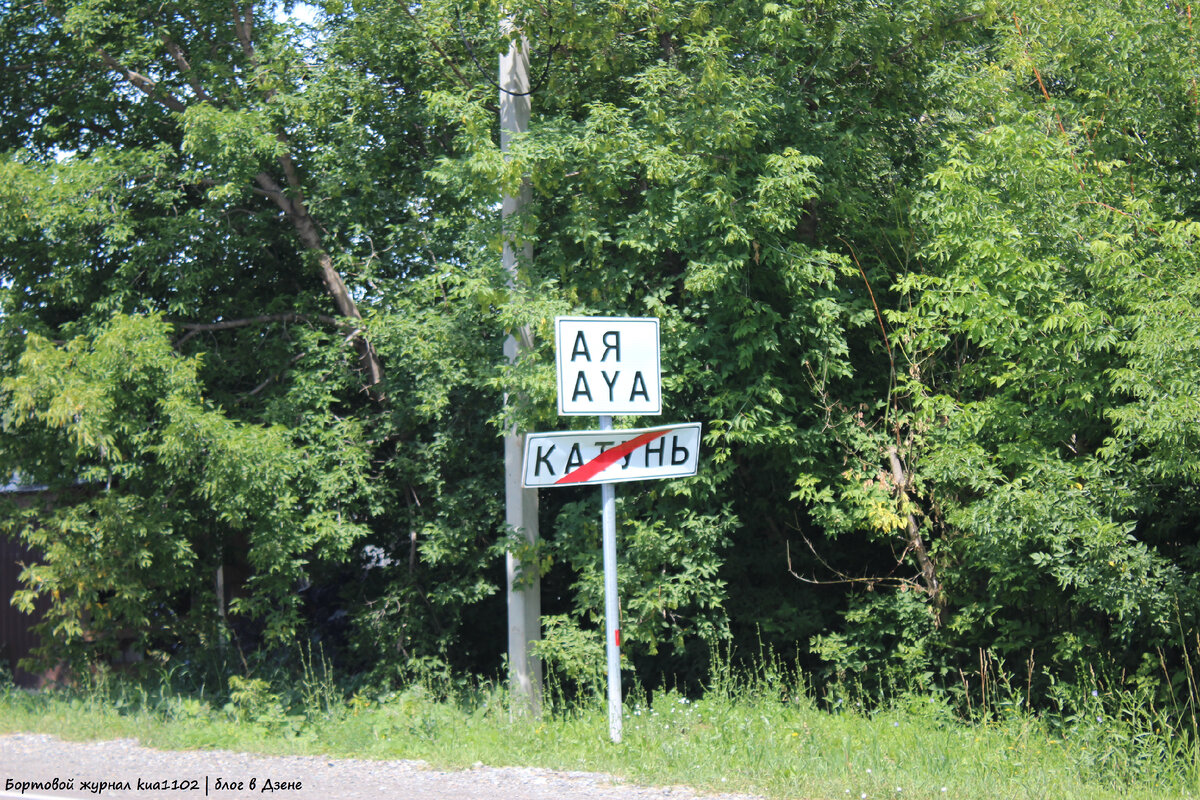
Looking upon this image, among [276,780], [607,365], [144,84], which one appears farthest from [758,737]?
[144,84]

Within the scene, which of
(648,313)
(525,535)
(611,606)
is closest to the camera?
(611,606)

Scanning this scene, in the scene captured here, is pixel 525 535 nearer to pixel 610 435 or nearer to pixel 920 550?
pixel 610 435

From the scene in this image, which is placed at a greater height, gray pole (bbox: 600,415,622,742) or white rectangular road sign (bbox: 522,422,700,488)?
white rectangular road sign (bbox: 522,422,700,488)

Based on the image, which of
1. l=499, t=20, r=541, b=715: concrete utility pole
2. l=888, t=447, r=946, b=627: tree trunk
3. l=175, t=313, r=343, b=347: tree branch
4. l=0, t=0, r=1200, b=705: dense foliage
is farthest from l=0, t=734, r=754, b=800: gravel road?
l=175, t=313, r=343, b=347: tree branch

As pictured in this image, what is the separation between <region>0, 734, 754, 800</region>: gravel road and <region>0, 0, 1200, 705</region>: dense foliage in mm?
2548

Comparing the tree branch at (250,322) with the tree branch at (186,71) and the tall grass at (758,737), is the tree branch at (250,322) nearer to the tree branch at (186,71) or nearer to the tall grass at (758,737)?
the tree branch at (186,71)

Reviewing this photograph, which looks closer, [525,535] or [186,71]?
[525,535]

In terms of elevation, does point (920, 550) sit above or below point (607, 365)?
below

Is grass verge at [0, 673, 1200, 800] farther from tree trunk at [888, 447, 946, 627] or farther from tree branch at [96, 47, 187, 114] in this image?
tree branch at [96, 47, 187, 114]

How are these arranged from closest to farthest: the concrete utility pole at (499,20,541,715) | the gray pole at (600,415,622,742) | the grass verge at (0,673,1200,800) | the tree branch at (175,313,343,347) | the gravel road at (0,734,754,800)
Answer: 1. the grass verge at (0,673,1200,800)
2. the gravel road at (0,734,754,800)
3. the gray pole at (600,415,622,742)
4. the concrete utility pole at (499,20,541,715)
5. the tree branch at (175,313,343,347)

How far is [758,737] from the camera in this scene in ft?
21.6

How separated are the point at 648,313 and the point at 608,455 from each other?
2.74 metres

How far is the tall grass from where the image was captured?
5.66m

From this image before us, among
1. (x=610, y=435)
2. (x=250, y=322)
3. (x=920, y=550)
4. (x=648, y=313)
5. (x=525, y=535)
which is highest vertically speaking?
(x=250, y=322)
